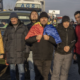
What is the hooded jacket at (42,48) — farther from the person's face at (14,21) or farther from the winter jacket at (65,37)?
the person's face at (14,21)

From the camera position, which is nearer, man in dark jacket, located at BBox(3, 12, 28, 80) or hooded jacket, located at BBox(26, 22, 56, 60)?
hooded jacket, located at BBox(26, 22, 56, 60)

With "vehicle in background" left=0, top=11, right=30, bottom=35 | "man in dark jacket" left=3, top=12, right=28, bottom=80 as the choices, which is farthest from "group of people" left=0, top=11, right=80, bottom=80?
"vehicle in background" left=0, top=11, right=30, bottom=35

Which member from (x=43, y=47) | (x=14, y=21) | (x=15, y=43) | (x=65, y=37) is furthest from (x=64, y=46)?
(x=14, y=21)

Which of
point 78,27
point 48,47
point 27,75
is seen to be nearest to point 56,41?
point 48,47

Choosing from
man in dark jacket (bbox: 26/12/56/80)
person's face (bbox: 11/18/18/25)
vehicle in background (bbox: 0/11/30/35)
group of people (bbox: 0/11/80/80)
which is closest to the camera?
man in dark jacket (bbox: 26/12/56/80)

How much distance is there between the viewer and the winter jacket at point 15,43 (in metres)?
3.37

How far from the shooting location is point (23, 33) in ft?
11.2

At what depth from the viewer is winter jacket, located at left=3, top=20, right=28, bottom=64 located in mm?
3375

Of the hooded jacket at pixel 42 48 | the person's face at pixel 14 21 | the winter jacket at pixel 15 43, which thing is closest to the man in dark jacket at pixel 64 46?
the hooded jacket at pixel 42 48

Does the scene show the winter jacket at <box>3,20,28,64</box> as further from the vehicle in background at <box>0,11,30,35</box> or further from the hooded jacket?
the vehicle in background at <box>0,11,30,35</box>

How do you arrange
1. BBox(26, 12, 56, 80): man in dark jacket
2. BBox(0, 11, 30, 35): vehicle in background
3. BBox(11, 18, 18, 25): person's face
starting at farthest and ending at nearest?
BBox(0, 11, 30, 35): vehicle in background < BBox(11, 18, 18, 25): person's face < BBox(26, 12, 56, 80): man in dark jacket

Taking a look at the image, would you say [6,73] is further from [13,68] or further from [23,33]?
[23,33]

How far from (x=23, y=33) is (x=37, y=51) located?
1.87 ft

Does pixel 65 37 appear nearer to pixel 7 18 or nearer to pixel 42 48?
pixel 42 48
